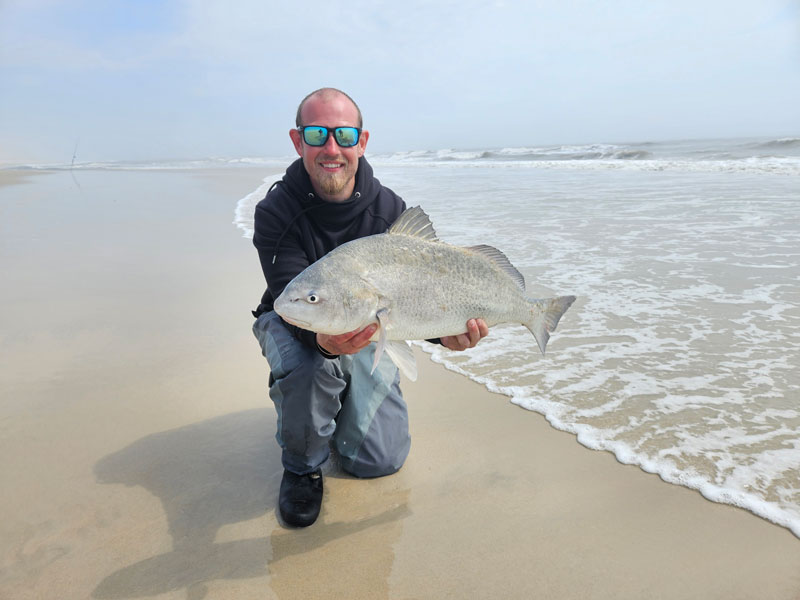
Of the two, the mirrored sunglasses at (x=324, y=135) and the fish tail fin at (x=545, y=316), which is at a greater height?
the mirrored sunglasses at (x=324, y=135)

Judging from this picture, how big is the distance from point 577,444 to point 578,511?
651mm

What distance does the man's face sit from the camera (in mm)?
3283

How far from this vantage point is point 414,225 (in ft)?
9.77

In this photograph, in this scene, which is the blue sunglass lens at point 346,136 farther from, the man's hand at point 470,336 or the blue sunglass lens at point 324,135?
the man's hand at point 470,336

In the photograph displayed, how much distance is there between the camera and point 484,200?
46.0ft

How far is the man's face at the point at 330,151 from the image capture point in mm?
3283

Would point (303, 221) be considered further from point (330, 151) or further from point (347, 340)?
point (347, 340)

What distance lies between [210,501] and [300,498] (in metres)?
0.51

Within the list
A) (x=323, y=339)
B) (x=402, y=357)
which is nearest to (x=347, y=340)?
(x=323, y=339)

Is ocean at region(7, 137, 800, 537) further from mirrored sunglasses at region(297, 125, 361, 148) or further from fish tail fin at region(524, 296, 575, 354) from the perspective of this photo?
mirrored sunglasses at region(297, 125, 361, 148)

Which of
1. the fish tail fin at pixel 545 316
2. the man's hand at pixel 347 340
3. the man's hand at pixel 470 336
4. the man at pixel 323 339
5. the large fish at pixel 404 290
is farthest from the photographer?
the fish tail fin at pixel 545 316

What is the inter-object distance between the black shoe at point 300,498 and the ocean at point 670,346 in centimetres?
163

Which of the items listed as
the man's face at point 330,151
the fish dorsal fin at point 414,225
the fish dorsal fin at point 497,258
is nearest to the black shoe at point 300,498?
the fish dorsal fin at point 414,225

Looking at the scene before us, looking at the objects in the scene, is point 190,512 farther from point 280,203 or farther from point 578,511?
point 578,511
